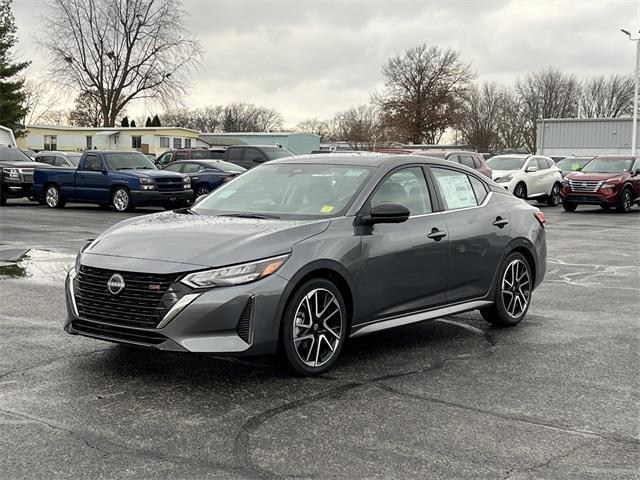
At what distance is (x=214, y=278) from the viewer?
496 cm

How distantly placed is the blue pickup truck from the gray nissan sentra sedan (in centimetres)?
1525

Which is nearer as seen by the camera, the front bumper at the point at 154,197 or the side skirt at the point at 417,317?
the side skirt at the point at 417,317

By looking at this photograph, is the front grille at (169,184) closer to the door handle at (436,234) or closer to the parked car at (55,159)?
the parked car at (55,159)

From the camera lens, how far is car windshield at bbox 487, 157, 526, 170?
26.4 meters

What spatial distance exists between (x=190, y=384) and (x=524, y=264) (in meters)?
3.61

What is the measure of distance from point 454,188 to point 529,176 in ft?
65.4

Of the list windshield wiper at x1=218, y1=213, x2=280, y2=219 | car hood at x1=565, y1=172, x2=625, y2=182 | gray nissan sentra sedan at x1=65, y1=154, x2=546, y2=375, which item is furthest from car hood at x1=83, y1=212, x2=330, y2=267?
car hood at x1=565, y1=172, x2=625, y2=182

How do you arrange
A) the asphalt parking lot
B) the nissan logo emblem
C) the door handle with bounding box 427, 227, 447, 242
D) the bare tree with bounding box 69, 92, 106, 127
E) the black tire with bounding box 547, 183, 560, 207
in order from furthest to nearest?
the bare tree with bounding box 69, 92, 106, 127 → the black tire with bounding box 547, 183, 560, 207 → the door handle with bounding box 427, 227, 447, 242 → the nissan logo emblem → the asphalt parking lot

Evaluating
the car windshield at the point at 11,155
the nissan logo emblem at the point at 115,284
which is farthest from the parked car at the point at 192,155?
the nissan logo emblem at the point at 115,284

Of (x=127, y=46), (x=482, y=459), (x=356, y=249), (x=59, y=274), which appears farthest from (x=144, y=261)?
(x=127, y=46)

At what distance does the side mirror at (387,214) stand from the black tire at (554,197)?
889 inches

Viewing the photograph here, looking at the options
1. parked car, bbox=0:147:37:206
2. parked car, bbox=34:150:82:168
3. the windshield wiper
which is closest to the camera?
the windshield wiper

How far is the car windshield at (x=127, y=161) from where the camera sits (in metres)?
22.5

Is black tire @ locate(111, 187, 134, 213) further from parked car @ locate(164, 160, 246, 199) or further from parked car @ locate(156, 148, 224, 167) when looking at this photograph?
parked car @ locate(156, 148, 224, 167)
